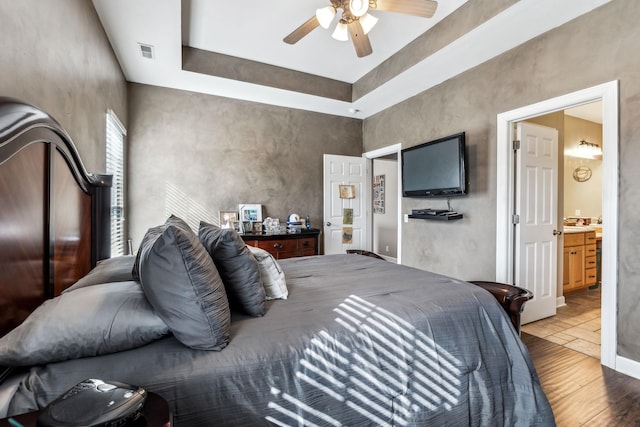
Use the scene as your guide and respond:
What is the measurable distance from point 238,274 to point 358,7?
82.4 inches

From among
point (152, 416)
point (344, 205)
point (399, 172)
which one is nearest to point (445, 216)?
point (399, 172)

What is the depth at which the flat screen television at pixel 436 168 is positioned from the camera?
320cm

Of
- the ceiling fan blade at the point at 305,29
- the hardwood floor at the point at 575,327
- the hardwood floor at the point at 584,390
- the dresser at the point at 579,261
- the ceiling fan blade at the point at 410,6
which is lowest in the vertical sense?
the hardwood floor at the point at 584,390

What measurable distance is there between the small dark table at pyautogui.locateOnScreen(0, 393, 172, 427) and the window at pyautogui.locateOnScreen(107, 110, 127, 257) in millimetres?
2571

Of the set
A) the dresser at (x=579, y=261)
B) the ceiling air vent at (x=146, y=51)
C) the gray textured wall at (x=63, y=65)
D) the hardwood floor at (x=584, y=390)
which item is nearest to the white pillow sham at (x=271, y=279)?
the gray textured wall at (x=63, y=65)

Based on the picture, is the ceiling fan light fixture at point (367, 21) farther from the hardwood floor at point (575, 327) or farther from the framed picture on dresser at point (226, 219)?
the hardwood floor at point (575, 327)

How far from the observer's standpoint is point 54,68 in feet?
5.03

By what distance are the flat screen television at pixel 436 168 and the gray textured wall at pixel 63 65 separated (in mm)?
3277

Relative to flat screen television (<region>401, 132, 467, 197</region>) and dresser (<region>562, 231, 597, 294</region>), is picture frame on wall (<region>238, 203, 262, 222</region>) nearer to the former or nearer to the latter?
flat screen television (<region>401, 132, 467, 197</region>)

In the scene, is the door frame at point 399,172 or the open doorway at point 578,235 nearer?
the open doorway at point 578,235

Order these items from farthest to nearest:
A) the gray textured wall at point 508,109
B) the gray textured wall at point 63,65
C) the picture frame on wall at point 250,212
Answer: the picture frame on wall at point 250,212 → the gray textured wall at point 508,109 → the gray textured wall at point 63,65

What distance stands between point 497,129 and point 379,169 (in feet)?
12.7

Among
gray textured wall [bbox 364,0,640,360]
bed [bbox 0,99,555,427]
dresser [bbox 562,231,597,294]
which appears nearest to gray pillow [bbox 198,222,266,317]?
bed [bbox 0,99,555,427]

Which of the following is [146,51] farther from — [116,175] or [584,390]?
[584,390]
